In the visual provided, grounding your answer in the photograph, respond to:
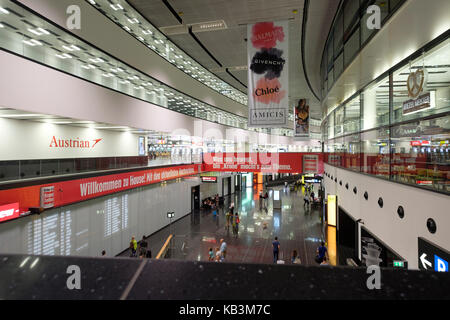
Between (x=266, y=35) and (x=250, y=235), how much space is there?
10.9 meters

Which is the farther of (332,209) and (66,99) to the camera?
(332,209)

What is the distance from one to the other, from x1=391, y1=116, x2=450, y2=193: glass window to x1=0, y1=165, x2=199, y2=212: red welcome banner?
1003cm

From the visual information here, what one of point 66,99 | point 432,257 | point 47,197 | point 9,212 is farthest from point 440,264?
point 66,99

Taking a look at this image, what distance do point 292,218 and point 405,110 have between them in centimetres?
1604

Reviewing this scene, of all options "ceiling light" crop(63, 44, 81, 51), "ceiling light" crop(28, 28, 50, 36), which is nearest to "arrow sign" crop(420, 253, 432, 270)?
"ceiling light" crop(28, 28, 50, 36)

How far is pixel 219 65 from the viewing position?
2069 centimetres

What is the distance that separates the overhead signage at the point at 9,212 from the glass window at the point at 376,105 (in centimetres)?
1032

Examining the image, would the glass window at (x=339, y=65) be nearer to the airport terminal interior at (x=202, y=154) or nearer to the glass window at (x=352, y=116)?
the airport terminal interior at (x=202, y=154)

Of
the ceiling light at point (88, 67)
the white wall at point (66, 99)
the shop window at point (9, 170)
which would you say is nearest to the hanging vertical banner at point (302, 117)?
the white wall at point (66, 99)

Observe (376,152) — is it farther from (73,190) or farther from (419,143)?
(73,190)

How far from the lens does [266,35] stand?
10.4m

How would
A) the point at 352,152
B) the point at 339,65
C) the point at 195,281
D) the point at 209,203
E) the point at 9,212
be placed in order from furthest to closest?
the point at 209,203 < the point at 339,65 < the point at 352,152 < the point at 9,212 < the point at 195,281

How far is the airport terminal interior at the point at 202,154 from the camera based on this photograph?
1.15 meters
